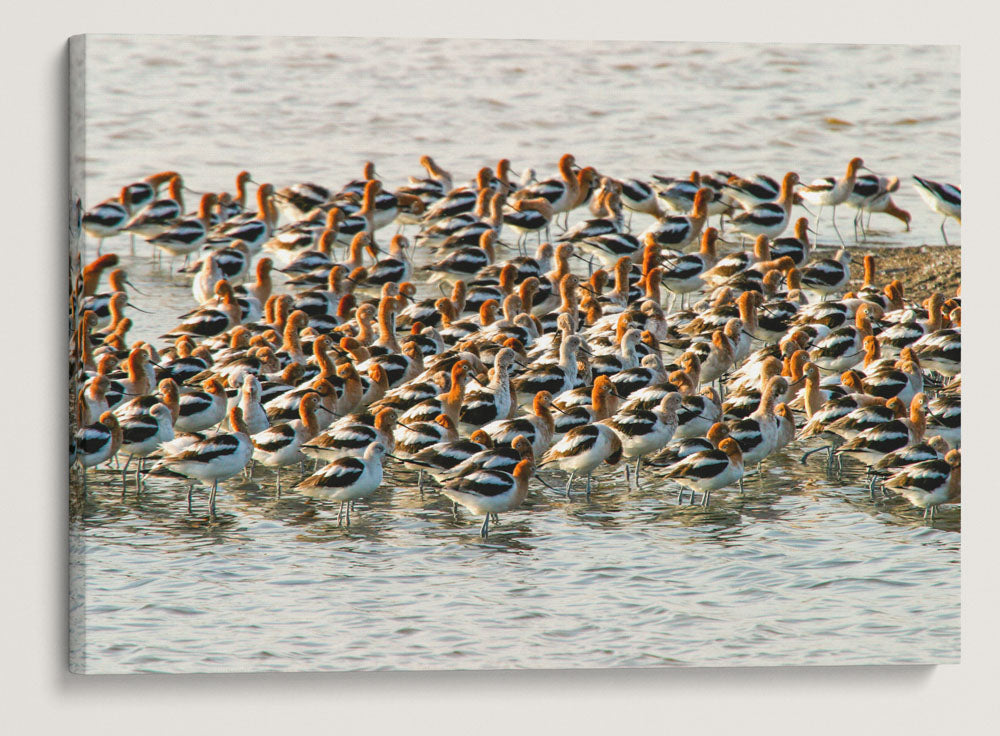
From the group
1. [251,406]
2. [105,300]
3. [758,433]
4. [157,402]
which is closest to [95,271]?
[105,300]

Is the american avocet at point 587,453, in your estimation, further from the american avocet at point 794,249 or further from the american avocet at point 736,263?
the american avocet at point 794,249

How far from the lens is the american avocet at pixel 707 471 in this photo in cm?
668

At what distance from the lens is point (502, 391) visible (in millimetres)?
7621

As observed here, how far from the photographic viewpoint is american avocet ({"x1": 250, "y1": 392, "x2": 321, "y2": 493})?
6953 millimetres

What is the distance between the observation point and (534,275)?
8234mm

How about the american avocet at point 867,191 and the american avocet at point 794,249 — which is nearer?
the american avocet at point 867,191

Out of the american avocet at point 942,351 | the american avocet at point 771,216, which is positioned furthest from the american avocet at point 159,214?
the american avocet at point 942,351

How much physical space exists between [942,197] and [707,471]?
5.36 ft

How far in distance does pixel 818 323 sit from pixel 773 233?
73cm

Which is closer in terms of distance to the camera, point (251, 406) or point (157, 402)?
point (157, 402)

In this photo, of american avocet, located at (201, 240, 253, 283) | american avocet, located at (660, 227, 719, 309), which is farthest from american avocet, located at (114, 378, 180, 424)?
american avocet, located at (660, 227, 719, 309)

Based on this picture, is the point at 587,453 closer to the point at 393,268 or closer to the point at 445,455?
the point at 445,455

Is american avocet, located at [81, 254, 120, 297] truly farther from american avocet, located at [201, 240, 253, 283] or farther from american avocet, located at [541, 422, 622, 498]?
american avocet, located at [541, 422, 622, 498]

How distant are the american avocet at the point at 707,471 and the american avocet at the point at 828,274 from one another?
1458mm
